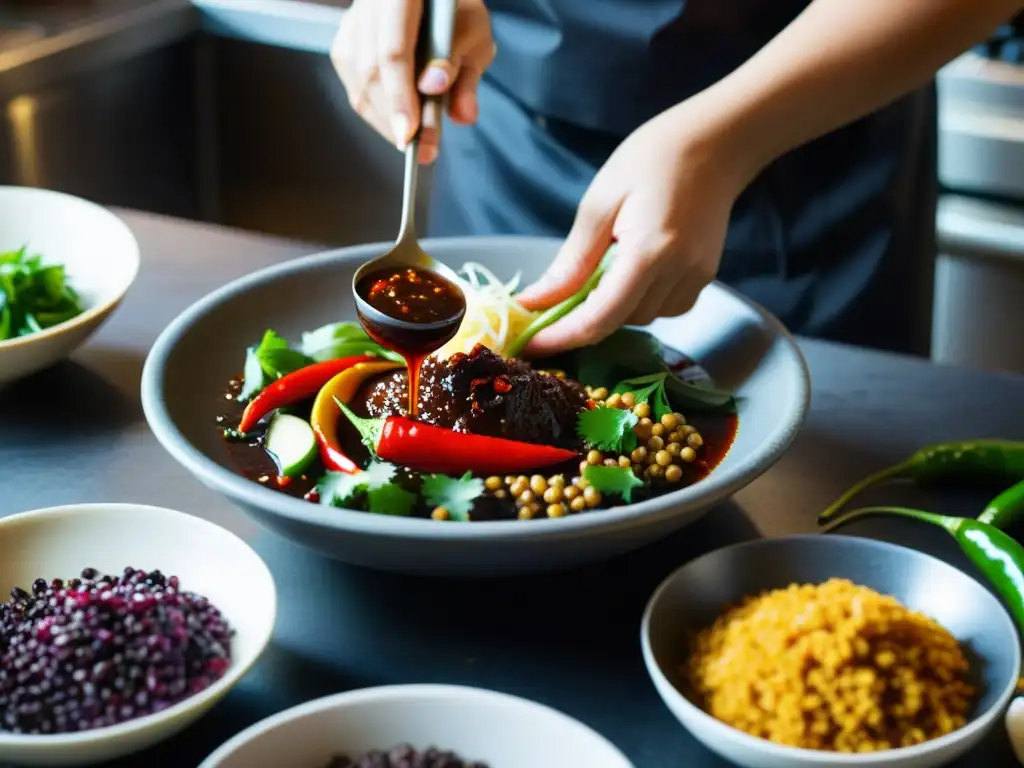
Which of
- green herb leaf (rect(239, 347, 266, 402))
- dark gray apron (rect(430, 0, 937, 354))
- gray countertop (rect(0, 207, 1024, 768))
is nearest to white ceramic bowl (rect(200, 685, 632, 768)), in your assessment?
gray countertop (rect(0, 207, 1024, 768))

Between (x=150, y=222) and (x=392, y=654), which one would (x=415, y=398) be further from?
(x=150, y=222)

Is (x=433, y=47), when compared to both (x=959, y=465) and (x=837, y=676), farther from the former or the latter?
(x=837, y=676)

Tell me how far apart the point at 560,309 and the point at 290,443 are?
0.45 m

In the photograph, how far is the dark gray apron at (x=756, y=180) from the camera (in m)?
1.99

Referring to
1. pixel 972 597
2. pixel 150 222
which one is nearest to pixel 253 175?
pixel 150 222

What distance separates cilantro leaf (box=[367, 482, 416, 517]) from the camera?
1.24m

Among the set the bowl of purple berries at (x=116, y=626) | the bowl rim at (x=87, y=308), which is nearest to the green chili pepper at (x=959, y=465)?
the bowl of purple berries at (x=116, y=626)

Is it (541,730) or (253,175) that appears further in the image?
(253,175)

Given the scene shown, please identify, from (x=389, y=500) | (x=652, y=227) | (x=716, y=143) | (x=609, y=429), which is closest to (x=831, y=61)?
(x=716, y=143)

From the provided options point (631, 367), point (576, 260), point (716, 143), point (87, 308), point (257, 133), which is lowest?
point (257, 133)

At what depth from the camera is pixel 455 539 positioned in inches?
44.2

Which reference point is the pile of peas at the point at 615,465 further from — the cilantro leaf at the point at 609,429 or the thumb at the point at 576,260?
the thumb at the point at 576,260

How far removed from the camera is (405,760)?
956mm

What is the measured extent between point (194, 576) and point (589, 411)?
49 cm
